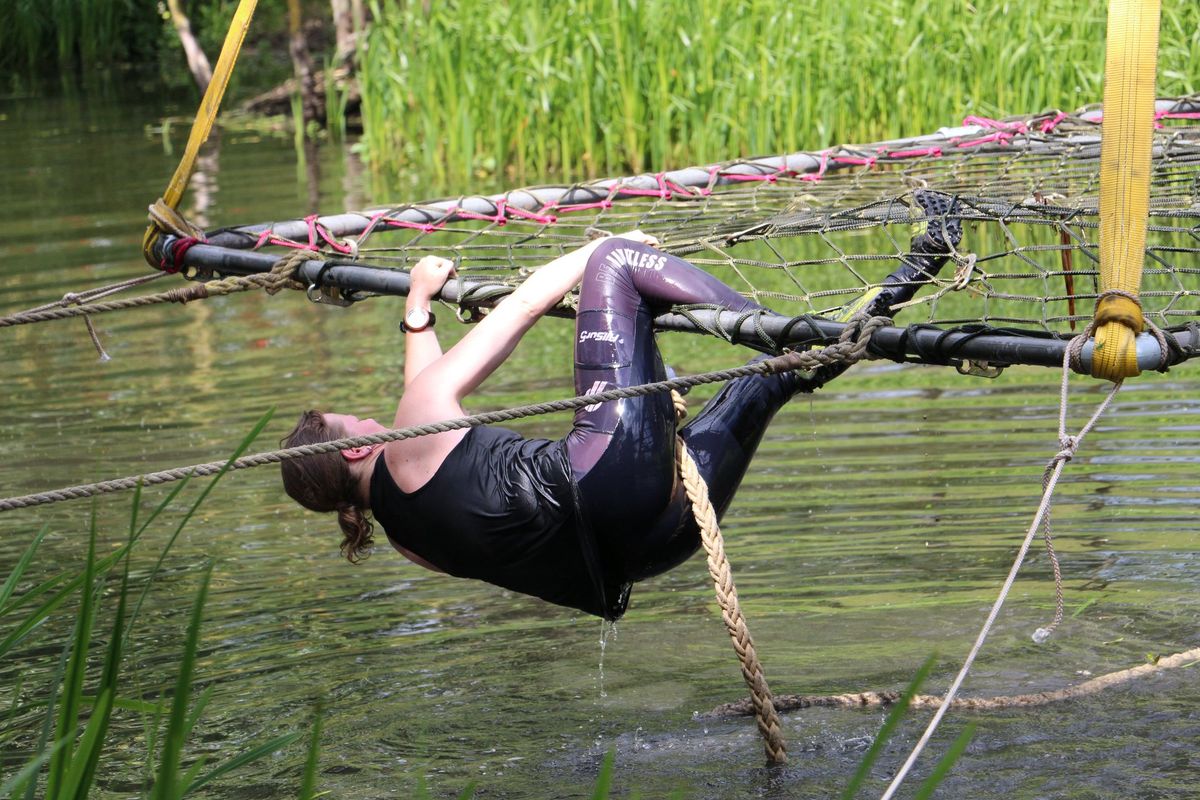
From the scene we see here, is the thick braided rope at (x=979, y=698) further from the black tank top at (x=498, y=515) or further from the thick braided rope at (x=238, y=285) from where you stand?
the thick braided rope at (x=238, y=285)

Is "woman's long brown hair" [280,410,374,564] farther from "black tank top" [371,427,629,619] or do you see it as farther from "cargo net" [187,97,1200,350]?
"cargo net" [187,97,1200,350]

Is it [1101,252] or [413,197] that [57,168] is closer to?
[413,197]

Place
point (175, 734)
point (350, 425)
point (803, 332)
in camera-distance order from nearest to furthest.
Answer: point (175, 734)
point (803, 332)
point (350, 425)

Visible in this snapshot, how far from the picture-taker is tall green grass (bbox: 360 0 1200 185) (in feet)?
28.8

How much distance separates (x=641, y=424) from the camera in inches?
132

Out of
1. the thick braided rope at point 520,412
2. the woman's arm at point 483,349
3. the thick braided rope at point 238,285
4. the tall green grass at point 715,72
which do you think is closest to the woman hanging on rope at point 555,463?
the woman's arm at point 483,349

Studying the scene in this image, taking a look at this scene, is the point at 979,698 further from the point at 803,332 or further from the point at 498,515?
the point at 498,515

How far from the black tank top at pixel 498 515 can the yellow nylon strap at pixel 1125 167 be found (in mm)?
1171

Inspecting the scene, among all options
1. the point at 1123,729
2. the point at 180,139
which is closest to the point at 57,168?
the point at 180,139

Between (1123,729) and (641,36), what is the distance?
7154 millimetres

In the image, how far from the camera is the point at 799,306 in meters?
7.11

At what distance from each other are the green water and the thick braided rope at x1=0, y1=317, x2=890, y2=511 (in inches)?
19.1

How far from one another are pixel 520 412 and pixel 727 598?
78 centimetres

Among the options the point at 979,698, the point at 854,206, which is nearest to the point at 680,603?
the point at 979,698
